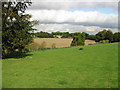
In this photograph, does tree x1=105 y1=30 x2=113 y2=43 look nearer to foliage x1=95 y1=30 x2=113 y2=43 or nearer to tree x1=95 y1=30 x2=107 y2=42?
foliage x1=95 y1=30 x2=113 y2=43

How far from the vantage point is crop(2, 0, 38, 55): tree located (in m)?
27.4

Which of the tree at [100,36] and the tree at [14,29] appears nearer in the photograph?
the tree at [14,29]

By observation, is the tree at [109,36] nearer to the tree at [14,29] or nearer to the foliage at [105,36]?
the foliage at [105,36]

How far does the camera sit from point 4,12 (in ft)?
93.2

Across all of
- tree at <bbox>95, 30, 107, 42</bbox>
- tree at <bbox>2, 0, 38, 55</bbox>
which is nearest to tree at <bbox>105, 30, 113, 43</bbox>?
tree at <bbox>95, 30, 107, 42</bbox>

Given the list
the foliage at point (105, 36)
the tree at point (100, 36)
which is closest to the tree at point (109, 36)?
the foliage at point (105, 36)

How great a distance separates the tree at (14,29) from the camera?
27.4 metres

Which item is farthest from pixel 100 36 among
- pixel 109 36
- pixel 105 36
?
pixel 109 36

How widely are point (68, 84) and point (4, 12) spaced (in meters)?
21.5

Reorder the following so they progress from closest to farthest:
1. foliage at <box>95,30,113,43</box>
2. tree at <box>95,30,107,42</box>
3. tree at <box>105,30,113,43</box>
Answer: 1. tree at <box>105,30,113,43</box>
2. foliage at <box>95,30,113,43</box>
3. tree at <box>95,30,107,42</box>

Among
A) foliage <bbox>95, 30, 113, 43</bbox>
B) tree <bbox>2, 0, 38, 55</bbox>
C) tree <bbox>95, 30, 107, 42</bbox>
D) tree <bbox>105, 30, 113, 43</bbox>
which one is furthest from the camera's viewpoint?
tree <bbox>95, 30, 107, 42</bbox>

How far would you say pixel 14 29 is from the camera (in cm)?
2811

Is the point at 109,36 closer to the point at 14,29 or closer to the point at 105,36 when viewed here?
the point at 105,36

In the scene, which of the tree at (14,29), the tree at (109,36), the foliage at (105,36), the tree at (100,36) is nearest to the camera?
the tree at (14,29)
